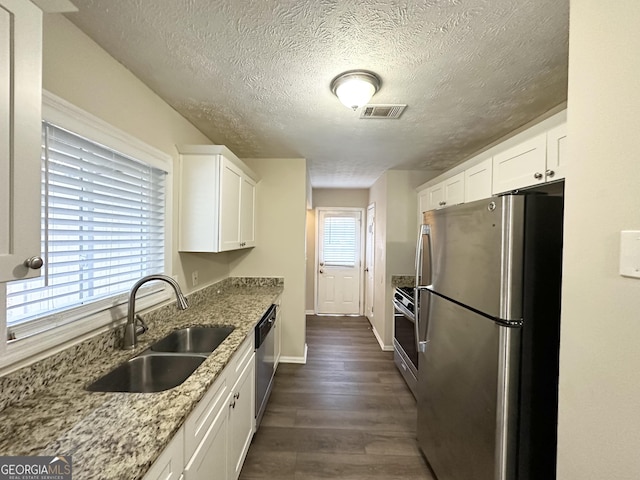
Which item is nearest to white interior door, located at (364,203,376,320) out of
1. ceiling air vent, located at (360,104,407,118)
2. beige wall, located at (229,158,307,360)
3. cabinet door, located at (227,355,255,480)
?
beige wall, located at (229,158,307,360)

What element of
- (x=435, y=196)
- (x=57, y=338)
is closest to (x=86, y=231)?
(x=57, y=338)

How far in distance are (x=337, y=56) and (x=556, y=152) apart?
4.06ft

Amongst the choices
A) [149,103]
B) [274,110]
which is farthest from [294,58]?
[149,103]

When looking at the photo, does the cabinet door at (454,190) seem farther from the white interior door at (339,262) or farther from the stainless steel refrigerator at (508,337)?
the white interior door at (339,262)

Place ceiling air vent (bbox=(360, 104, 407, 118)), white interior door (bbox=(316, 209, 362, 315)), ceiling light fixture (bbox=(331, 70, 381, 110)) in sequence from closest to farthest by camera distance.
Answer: ceiling light fixture (bbox=(331, 70, 381, 110)) < ceiling air vent (bbox=(360, 104, 407, 118)) < white interior door (bbox=(316, 209, 362, 315))

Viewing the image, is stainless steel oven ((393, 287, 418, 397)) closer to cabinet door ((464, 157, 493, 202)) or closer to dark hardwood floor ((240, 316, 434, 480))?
dark hardwood floor ((240, 316, 434, 480))

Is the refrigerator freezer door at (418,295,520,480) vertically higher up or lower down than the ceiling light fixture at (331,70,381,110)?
lower down

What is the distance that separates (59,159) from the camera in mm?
1165

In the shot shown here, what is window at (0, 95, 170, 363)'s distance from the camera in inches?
43.0

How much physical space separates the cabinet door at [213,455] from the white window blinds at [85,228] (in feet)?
2.61

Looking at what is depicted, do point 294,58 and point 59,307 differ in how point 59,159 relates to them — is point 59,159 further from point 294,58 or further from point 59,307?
point 294,58

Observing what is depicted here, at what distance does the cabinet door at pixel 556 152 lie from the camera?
1386 millimetres

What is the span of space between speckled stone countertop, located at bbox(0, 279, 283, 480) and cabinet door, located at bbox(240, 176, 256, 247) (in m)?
1.45

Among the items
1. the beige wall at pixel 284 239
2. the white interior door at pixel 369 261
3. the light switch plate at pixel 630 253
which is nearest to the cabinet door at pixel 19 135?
the light switch plate at pixel 630 253
